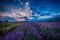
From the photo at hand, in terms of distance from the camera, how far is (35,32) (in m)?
1.75

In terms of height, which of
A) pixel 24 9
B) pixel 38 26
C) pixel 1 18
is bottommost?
pixel 38 26

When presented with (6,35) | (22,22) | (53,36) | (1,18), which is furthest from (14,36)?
(53,36)

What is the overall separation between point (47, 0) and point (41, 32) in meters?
0.65

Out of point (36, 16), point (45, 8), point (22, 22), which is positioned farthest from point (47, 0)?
point (22, 22)

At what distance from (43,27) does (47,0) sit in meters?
0.55

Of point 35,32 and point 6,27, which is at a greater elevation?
point 6,27

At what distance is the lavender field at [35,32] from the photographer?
1.70 m

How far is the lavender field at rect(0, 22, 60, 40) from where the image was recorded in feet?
5.59

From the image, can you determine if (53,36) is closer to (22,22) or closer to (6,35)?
(22,22)

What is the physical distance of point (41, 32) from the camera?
175 centimetres

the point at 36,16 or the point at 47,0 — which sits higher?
the point at 47,0

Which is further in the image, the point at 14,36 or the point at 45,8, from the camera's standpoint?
the point at 45,8

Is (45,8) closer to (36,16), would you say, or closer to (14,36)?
(36,16)

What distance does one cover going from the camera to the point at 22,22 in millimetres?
1798
